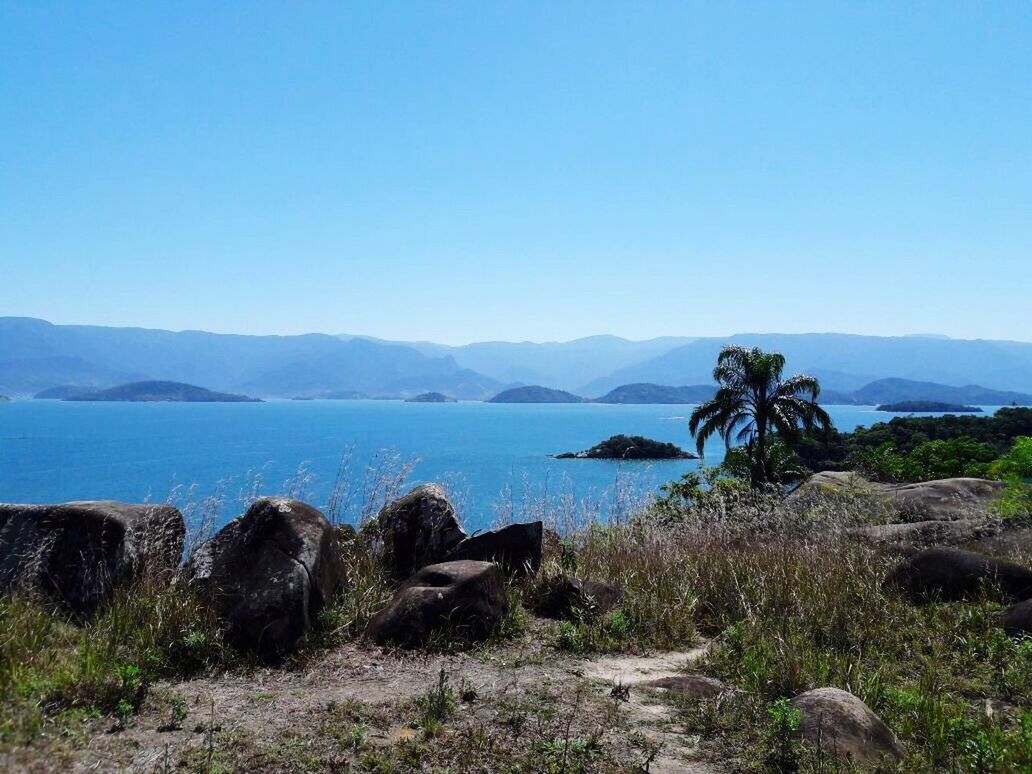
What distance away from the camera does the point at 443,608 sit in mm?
6680

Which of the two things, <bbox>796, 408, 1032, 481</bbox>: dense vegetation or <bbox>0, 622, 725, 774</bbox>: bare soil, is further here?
<bbox>796, 408, 1032, 481</bbox>: dense vegetation

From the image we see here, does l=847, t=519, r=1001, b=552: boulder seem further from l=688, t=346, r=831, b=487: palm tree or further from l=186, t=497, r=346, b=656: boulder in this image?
l=688, t=346, r=831, b=487: palm tree

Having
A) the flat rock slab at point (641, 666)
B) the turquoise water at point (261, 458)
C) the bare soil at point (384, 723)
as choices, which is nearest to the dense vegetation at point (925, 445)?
the turquoise water at point (261, 458)

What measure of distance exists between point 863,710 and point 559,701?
6.79 feet

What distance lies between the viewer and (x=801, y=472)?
3828 centimetres

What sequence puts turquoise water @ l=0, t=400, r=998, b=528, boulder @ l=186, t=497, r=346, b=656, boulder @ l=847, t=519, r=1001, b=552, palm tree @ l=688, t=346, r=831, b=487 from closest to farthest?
boulder @ l=186, t=497, r=346, b=656
boulder @ l=847, t=519, r=1001, b=552
palm tree @ l=688, t=346, r=831, b=487
turquoise water @ l=0, t=400, r=998, b=528

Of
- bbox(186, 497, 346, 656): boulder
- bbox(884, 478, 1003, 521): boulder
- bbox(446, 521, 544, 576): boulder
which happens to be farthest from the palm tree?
bbox(186, 497, 346, 656): boulder

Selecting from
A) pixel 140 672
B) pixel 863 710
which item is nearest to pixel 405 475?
pixel 140 672

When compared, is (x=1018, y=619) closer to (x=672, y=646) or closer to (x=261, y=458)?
(x=672, y=646)

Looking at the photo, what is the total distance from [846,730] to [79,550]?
22.9 ft

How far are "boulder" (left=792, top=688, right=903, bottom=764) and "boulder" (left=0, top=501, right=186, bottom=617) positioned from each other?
5823 mm

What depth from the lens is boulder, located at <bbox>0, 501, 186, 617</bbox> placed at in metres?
6.72

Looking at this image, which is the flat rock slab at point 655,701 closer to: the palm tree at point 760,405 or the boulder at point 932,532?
the boulder at point 932,532

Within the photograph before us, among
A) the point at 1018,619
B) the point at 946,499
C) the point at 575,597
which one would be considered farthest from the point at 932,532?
the point at 575,597
